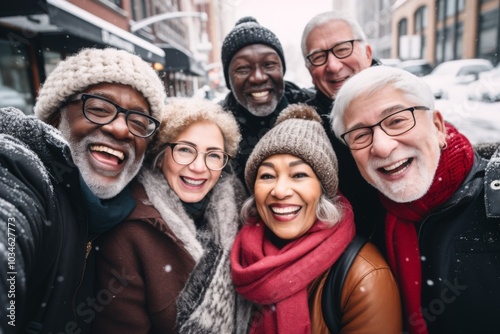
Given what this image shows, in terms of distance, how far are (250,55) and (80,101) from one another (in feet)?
6.43

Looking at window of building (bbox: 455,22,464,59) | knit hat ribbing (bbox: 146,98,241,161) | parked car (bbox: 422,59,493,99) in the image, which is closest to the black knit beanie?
knit hat ribbing (bbox: 146,98,241,161)

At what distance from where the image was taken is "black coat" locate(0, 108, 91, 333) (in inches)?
40.8

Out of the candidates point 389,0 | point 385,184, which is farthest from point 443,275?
point 389,0

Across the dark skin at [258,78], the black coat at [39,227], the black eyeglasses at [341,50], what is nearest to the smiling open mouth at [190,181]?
the black coat at [39,227]

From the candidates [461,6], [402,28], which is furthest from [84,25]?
[402,28]

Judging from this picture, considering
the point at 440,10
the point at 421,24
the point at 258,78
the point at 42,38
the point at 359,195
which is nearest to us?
the point at 359,195

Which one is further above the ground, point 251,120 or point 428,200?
point 251,120

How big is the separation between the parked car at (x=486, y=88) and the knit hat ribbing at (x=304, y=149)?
1213 cm

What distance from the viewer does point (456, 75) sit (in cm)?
1402

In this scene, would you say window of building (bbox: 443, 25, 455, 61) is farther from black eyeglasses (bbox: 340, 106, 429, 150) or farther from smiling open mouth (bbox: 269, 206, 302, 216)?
smiling open mouth (bbox: 269, 206, 302, 216)

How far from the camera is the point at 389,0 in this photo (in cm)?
3819

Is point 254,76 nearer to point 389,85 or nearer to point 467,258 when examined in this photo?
point 389,85

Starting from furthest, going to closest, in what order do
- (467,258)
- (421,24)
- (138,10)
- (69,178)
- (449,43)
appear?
(421,24), (449,43), (138,10), (467,258), (69,178)

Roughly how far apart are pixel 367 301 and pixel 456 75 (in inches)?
621
